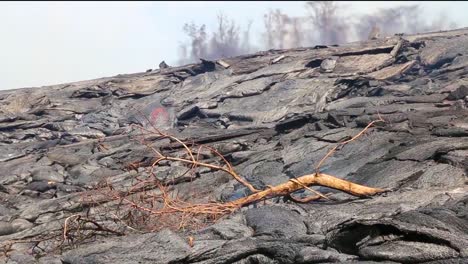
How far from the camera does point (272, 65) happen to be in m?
19.9

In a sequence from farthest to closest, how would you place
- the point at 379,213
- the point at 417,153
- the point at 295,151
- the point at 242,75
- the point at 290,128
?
1. the point at 242,75
2. the point at 290,128
3. the point at 295,151
4. the point at 417,153
5. the point at 379,213

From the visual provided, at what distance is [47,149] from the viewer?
48.0 ft

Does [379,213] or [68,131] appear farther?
[68,131]

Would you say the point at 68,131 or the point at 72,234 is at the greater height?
the point at 72,234

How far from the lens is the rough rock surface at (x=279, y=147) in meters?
4.41

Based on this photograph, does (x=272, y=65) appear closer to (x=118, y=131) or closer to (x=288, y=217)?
(x=118, y=131)

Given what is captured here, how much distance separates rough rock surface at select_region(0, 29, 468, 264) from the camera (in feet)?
14.5

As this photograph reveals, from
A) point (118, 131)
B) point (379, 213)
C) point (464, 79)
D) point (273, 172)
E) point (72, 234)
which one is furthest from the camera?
point (118, 131)

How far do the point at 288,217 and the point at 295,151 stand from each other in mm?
4475

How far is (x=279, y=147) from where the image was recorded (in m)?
10.8

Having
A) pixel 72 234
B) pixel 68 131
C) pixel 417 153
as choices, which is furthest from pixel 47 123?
pixel 417 153

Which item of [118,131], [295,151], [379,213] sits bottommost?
[118,131]

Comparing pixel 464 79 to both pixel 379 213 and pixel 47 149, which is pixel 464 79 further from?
pixel 47 149

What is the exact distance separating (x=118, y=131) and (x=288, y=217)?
12163 millimetres
